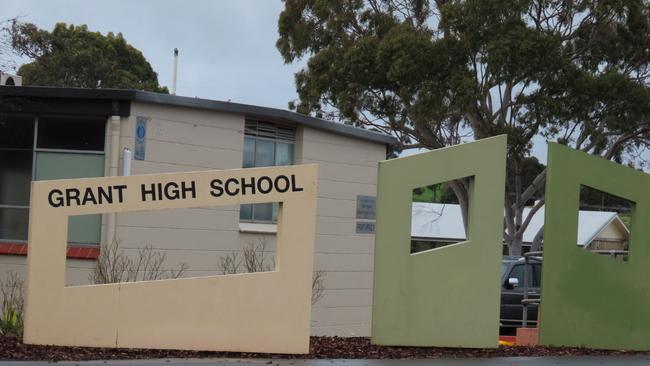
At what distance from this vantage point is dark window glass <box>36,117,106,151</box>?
14195mm

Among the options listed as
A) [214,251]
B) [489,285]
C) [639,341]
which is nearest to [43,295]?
[489,285]

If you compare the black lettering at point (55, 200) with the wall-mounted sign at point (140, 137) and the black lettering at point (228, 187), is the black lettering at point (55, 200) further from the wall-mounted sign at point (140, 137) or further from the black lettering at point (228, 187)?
the wall-mounted sign at point (140, 137)

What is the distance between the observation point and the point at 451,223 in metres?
48.3

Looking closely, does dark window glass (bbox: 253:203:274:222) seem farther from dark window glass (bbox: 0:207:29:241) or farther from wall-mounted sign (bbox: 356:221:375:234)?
dark window glass (bbox: 0:207:29:241)

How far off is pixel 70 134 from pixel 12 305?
330 centimetres

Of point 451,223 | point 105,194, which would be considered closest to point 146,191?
point 105,194

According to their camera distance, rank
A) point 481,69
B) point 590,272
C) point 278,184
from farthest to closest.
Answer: point 481,69
point 590,272
point 278,184

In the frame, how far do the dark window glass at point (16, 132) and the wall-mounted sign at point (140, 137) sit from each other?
1.83 metres

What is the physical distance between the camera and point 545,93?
28.7 metres

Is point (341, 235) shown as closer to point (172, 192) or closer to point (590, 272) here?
point (590, 272)

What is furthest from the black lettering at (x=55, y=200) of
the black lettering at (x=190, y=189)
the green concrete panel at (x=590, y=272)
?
the green concrete panel at (x=590, y=272)

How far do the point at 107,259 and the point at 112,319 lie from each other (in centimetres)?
359

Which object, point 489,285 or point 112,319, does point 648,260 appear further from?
point 112,319

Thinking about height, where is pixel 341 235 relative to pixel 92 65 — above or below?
below
